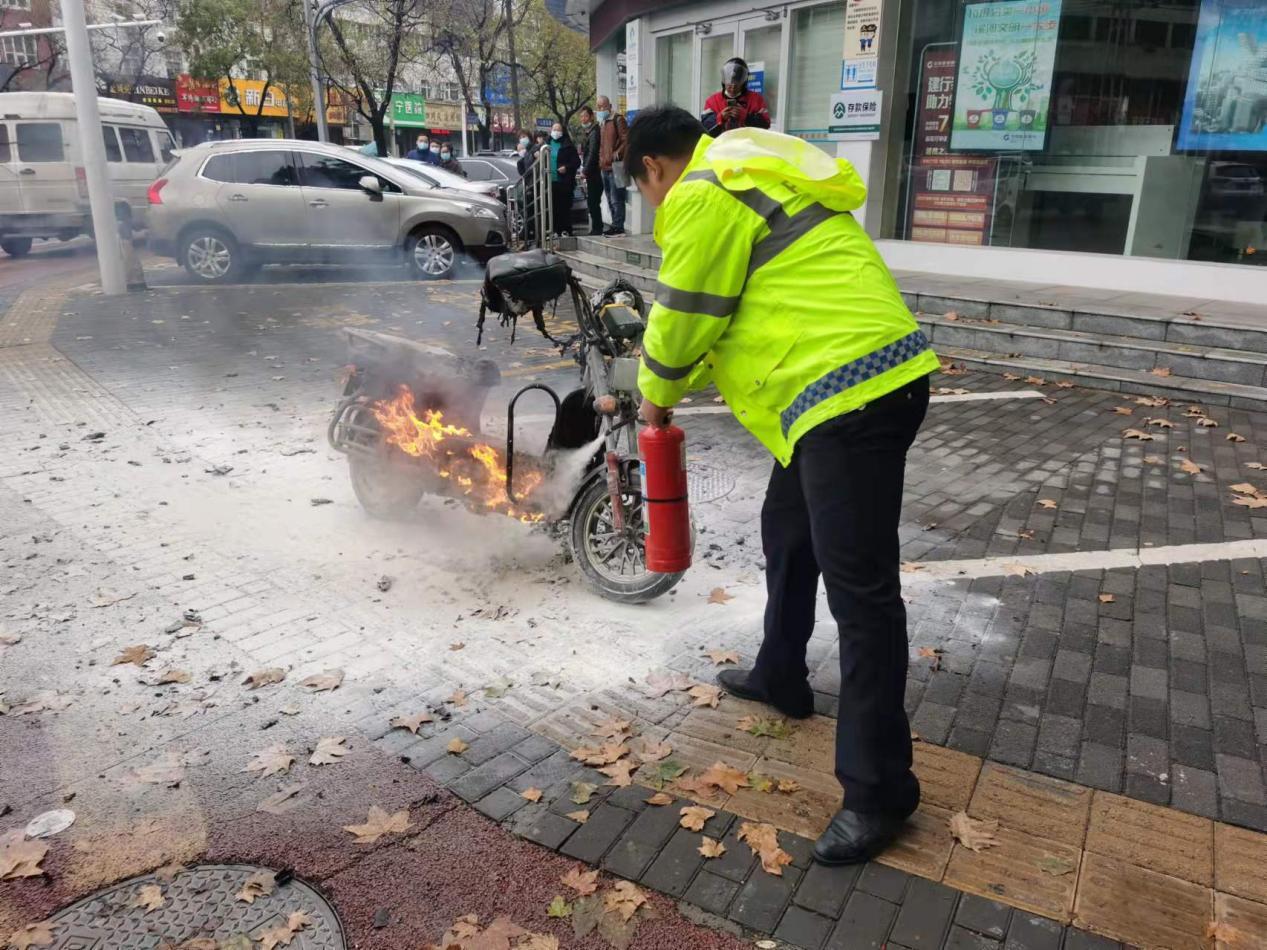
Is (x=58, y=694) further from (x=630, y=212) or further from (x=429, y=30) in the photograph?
(x=429, y=30)

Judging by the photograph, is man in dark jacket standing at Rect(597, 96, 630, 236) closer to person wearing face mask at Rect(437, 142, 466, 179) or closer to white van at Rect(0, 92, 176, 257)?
person wearing face mask at Rect(437, 142, 466, 179)

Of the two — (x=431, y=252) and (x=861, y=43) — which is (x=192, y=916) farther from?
(x=431, y=252)

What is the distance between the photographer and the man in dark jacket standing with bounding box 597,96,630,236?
12758 mm

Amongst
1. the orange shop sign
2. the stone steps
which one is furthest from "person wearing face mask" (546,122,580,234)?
the orange shop sign

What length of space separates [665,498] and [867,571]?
92 cm

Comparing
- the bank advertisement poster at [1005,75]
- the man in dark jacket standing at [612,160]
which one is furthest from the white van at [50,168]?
the bank advertisement poster at [1005,75]

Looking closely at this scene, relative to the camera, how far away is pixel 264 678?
3619 millimetres

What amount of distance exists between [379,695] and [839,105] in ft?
33.8

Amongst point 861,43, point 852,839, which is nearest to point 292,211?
point 861,43

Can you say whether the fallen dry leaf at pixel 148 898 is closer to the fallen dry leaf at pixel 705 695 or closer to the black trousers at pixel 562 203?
the fallen dry leaf at pixel 705 695

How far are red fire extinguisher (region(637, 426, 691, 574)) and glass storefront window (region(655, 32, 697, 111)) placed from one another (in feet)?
43.3

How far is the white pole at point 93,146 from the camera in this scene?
11711mm

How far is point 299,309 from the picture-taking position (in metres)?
11.9

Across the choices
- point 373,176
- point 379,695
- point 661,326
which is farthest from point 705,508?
point 373,176
